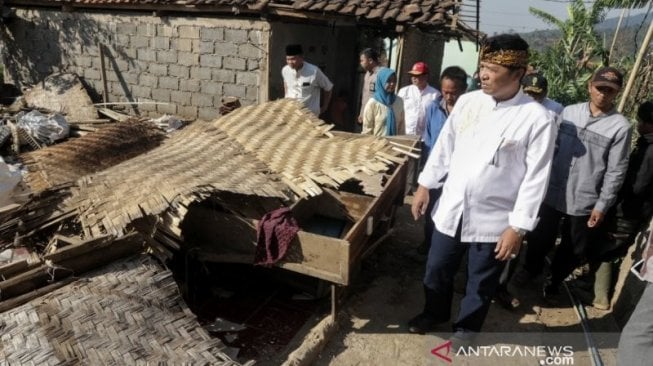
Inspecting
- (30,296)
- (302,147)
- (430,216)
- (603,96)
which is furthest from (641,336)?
(30,296)

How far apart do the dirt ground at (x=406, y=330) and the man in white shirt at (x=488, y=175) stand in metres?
0.38

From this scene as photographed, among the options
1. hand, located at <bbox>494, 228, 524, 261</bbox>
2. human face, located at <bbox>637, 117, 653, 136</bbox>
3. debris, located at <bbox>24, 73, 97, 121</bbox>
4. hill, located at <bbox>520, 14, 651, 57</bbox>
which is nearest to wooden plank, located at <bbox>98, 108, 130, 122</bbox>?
debris, located at <bbox>24, 73, 97, 121</bbox>

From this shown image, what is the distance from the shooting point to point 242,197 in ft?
10.7

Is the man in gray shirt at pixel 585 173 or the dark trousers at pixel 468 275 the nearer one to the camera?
the dark trousers at pixel 468 275

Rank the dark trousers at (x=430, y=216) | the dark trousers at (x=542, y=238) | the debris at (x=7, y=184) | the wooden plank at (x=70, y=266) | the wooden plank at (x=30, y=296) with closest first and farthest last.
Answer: the wooden plank at (x=30, y=296), the wooden plank at (x=70, y=266), the debris at (x=7, y=184), the dark trousers at (x=542, y=238), the dark trousers at (x=430, y=216)

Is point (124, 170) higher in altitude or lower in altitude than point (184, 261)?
higher

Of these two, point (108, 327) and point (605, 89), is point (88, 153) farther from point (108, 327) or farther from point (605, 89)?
point (605, 89)

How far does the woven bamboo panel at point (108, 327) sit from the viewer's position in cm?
201

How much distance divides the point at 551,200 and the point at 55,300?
11.3ft

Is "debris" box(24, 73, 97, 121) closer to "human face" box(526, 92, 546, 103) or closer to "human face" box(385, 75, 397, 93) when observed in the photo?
"human face" box(385, 75, 397, 93)

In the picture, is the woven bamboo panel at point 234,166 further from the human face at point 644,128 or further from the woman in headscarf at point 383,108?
the human face at point 644,128

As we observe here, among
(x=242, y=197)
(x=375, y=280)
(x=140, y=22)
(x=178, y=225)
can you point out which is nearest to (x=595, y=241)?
(x=375, y=280)

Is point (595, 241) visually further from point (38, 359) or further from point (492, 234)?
point (38, 359)

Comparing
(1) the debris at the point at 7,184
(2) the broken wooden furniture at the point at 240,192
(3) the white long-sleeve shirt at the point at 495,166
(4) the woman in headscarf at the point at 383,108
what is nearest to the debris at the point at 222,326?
(2) the broken wooden furniture at the point at 240,192
